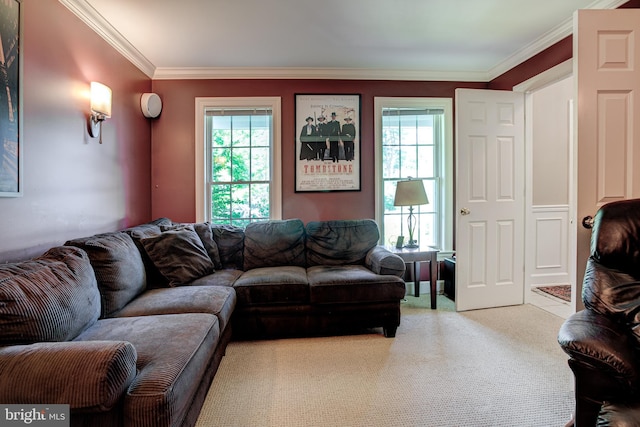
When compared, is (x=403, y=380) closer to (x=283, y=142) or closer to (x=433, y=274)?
(x=433, y=274)

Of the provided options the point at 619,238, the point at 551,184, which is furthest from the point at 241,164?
the point at 551,184

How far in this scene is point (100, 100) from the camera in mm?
2365

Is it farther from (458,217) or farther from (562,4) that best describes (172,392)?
(562,4)

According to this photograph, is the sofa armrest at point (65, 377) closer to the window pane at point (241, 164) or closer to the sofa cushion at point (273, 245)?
the sofa cushion at point (273, 245)

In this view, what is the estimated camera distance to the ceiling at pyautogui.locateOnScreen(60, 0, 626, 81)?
2311 millimetres

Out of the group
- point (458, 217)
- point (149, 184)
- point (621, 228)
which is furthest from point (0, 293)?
point (458, 217)

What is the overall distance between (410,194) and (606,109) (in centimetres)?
159

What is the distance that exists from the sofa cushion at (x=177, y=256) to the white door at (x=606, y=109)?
8.74ft

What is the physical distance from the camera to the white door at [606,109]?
6.13 feet

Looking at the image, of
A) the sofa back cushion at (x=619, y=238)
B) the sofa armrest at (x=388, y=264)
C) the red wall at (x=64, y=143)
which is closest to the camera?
the sofa back cushion at (x=619, y=238)

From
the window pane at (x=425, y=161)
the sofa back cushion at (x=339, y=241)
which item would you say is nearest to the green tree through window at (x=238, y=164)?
the sofa back cushion at (x=339, y=241)

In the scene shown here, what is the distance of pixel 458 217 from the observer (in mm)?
3084

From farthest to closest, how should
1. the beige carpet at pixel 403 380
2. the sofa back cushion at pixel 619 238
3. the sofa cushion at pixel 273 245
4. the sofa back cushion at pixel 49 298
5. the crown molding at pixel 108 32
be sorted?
the sofa cushion at pixel 273 245, the crown molding at pixel 108 32, the beige carpet at pixel 403 380, the sofa back cushion at pixel 619 238, the sofa back cushion at pixel 49 298

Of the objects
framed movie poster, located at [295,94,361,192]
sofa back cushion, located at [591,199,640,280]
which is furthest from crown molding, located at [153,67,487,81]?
sofa back cushion, located at [591,199,640,280]
